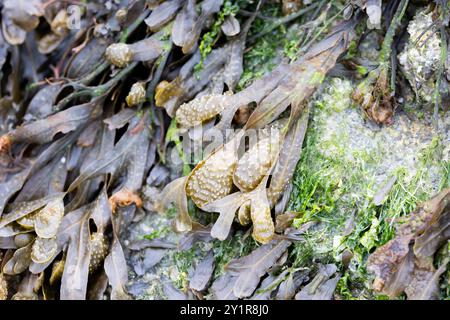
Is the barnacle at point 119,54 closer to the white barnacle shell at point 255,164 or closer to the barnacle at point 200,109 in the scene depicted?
the barnacle at point 200,109

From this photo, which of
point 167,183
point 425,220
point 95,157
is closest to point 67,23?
point 95,157

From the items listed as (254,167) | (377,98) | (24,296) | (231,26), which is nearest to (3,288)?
(24,296)

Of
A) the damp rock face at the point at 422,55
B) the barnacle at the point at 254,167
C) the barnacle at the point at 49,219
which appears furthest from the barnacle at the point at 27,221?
the damp rock face at the point at 422,55

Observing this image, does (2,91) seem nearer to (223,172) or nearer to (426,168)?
(223,172)

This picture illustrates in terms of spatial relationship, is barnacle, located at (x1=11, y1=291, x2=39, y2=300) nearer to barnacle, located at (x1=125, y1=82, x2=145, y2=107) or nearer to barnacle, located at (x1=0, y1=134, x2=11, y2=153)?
barnacle, located at (x1=0, y1=134, x2=11, y2=153)

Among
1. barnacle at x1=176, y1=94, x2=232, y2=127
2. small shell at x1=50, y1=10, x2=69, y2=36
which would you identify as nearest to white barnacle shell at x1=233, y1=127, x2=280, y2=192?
barnacle at x1=176, y1=94, x2=232, y2=127

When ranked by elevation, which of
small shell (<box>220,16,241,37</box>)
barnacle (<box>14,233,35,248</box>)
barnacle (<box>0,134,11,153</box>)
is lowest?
barnacle (<box>14,233,35,248</box>)
